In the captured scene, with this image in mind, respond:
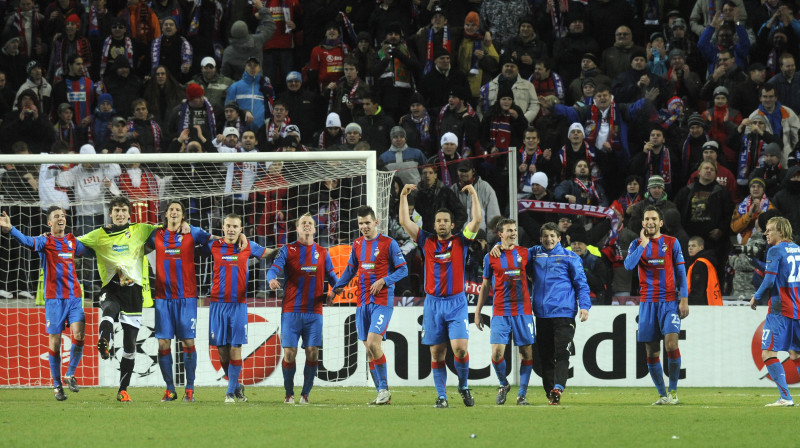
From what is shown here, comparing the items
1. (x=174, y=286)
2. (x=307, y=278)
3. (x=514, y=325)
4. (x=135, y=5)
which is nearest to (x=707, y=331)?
(x=514, y=325)

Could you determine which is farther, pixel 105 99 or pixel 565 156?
pixel 105 99

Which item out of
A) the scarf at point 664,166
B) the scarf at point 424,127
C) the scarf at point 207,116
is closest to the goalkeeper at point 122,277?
the scarf at point 207,116

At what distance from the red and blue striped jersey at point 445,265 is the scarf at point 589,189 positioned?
5.52m

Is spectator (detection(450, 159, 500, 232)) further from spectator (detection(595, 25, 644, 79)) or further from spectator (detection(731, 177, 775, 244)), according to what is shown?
spectator (detection(595, 25, 644, 79))

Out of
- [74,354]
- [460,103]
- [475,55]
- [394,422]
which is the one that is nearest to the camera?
[394,422]

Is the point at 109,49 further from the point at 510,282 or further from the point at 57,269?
the point at 510,282

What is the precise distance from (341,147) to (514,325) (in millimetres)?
6541

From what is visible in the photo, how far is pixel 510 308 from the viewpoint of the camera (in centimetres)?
1269

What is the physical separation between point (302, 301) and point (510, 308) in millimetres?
2347

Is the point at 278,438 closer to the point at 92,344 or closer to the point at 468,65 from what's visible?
the point at 92,344

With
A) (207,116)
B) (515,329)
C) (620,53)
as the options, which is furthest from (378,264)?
(620,53)

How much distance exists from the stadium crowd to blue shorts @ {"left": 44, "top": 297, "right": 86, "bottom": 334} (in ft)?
9.15

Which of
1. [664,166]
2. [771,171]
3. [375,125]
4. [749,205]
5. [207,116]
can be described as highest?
[207,116]

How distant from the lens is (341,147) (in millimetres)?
18359
